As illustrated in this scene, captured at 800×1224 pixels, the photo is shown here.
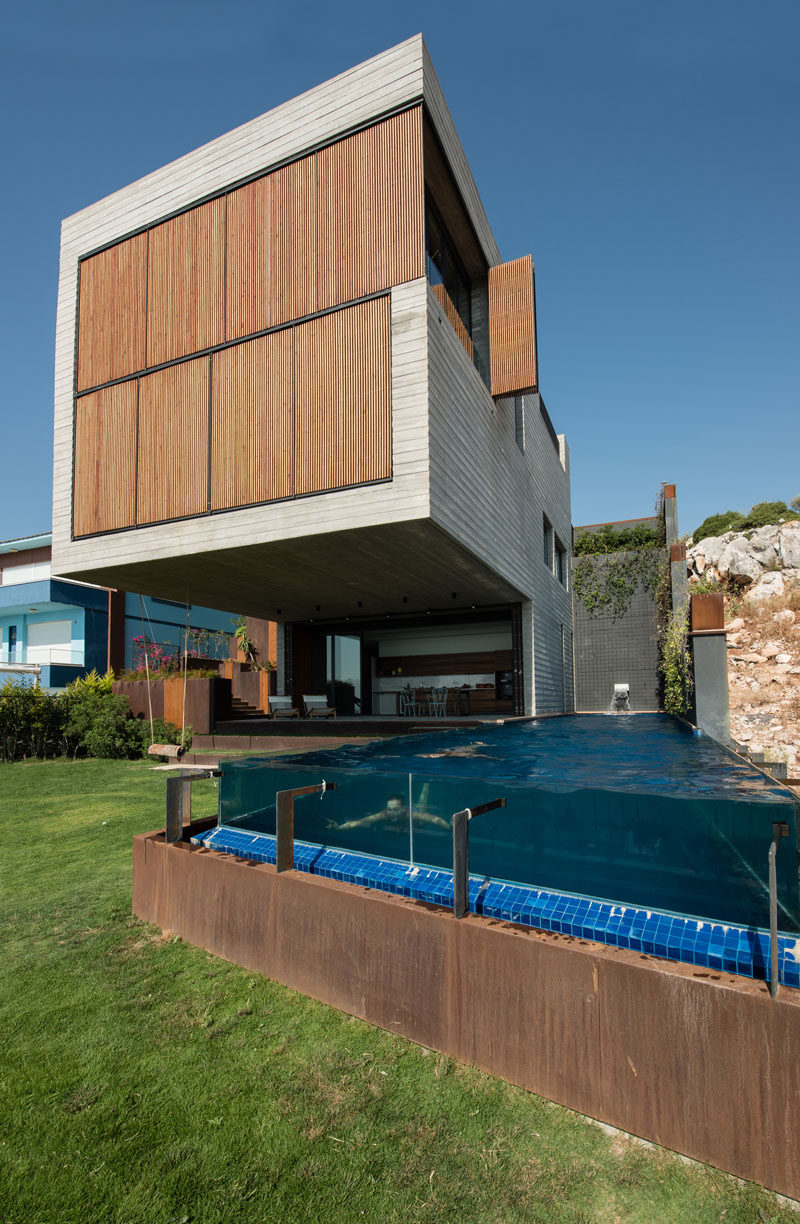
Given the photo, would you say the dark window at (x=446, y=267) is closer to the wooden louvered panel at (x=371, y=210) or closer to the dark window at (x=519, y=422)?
the wooden louvered panel at (x=371, y=210)

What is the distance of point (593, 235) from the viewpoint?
11484mm

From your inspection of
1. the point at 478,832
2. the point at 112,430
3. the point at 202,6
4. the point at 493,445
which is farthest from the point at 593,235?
the point at 478,832

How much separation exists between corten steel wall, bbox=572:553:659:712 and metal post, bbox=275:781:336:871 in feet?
47.6

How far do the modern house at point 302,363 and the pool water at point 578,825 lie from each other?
4.13 metres

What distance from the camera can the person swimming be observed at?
2988mm

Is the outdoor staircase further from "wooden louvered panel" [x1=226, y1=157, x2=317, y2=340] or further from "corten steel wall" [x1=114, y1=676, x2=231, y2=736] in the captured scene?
"wooden louvered panel" [x1=226, y1=157, x2=317, y2=340]

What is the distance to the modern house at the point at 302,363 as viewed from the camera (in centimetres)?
745

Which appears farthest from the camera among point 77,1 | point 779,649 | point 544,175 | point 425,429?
point 779,649

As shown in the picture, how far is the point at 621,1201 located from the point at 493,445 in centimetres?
931

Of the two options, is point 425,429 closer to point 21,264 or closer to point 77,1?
point 77,1

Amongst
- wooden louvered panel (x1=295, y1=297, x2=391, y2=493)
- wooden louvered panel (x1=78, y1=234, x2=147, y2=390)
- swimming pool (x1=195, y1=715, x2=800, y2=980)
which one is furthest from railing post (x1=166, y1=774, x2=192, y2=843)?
wooden louvered panel (x1=78, y1=234, x2=147, y2=390)

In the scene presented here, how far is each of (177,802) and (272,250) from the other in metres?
7.56

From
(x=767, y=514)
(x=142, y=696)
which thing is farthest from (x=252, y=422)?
(x=767, y=514)

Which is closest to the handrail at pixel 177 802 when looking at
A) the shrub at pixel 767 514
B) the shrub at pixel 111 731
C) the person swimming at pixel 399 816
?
the person swimming at pixel 399 816
